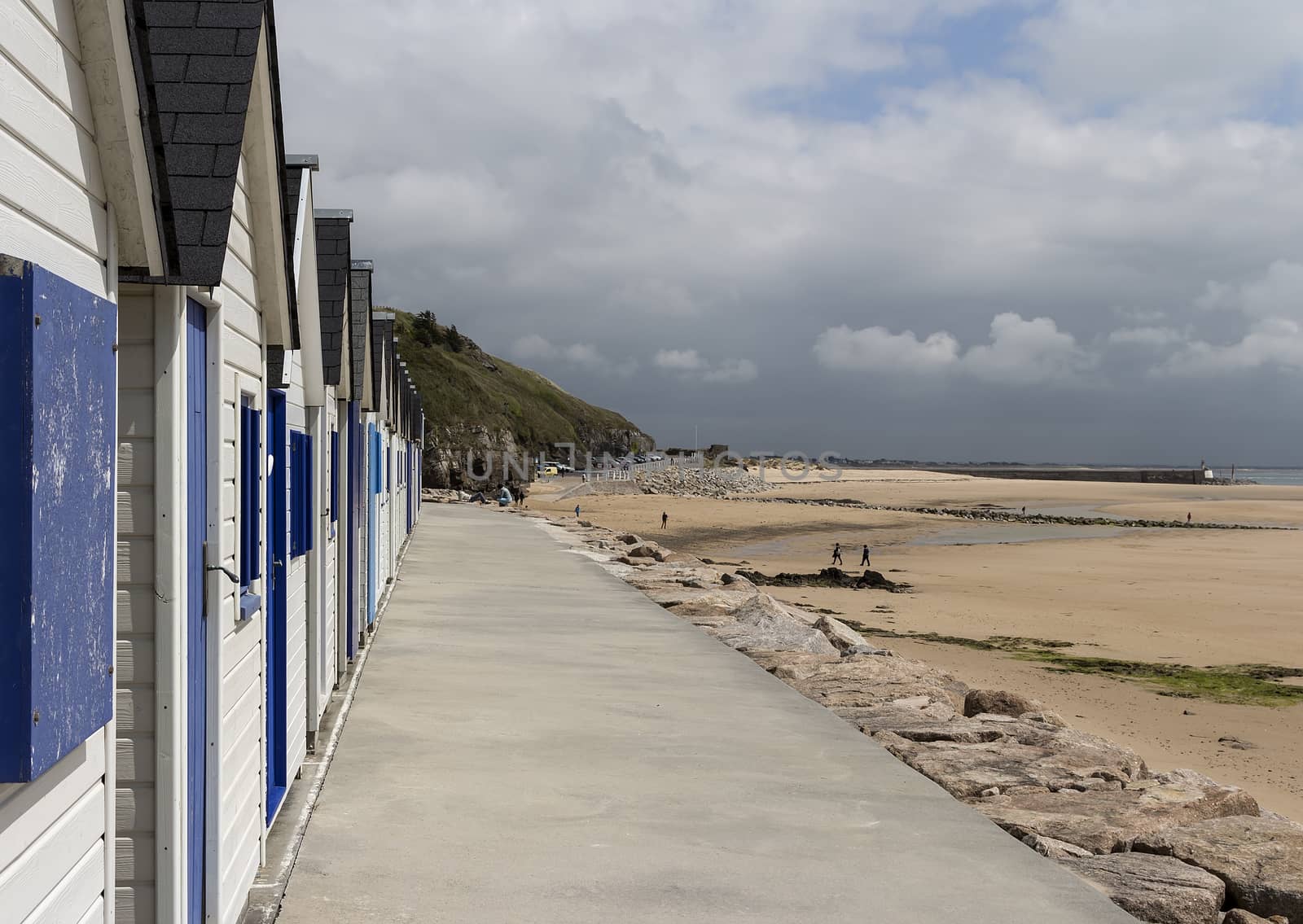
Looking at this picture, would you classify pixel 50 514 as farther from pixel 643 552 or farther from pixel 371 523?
pixel 643 552

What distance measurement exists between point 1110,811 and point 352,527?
6.82 m

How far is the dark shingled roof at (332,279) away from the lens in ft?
28.7

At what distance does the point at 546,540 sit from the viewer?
28.1 m

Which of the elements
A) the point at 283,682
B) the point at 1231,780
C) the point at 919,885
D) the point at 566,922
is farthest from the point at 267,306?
the point at 1231,780

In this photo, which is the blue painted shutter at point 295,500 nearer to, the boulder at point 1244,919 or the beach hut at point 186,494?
the beach hut at point 186,494

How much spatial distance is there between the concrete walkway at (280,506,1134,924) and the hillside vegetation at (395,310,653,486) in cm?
6287

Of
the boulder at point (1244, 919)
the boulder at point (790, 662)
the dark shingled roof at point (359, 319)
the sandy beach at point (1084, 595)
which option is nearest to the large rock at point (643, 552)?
the sandy beach at point (1084, 595)

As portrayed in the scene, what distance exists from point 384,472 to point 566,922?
11841 millimetres

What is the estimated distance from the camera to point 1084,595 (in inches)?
1051

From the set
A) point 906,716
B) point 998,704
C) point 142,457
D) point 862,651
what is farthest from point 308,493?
point 862,651

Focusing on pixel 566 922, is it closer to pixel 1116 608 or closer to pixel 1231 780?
pixel 1231 780

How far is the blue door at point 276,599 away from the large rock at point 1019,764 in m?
4.14

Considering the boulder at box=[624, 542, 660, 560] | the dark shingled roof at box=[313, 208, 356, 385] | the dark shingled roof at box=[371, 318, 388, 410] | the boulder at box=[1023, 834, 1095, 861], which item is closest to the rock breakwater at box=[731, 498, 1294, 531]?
the boulder at box=[624, 542, 660, 560]

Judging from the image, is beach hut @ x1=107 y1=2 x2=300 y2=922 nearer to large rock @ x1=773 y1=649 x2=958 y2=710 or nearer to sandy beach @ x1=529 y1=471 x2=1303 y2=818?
large rock @ x1=773 y1=649 x2=958 y2=710
